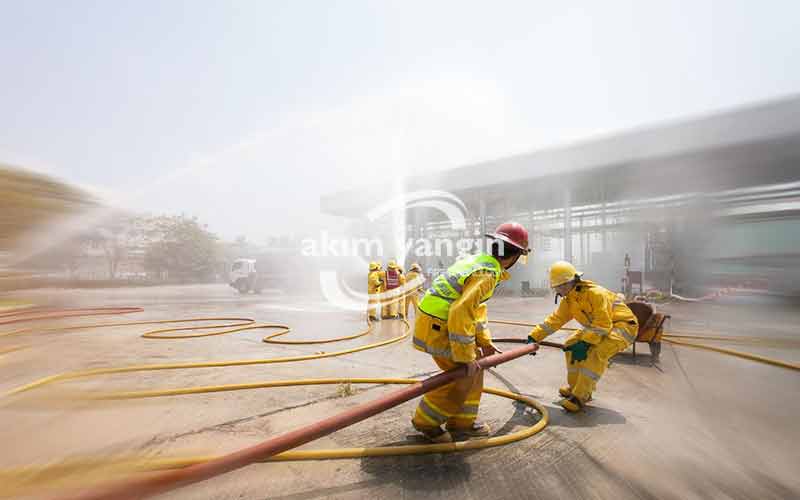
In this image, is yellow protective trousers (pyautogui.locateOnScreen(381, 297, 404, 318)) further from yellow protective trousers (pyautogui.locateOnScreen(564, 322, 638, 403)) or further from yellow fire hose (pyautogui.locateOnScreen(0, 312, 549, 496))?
yellow protective trousers (pyautogui.locateOnScreen(564, 322, 638, 403))

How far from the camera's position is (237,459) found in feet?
5.32

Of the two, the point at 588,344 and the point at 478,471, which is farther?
the point at 588,344

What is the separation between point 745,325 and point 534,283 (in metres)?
12.7

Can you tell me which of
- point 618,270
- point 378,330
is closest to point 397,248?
point 618,270

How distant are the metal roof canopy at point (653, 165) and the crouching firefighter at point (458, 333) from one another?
495 inches

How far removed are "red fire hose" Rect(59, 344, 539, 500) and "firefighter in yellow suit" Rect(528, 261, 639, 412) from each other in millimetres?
1612

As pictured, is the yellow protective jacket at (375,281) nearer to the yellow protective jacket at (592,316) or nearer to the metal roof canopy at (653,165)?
the yellow protective jacket at (592,316)

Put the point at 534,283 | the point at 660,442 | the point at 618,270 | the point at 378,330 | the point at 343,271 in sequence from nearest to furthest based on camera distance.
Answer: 1. the point at 660,442
2. the point at 378,330
3. the point at 618,270
4. the point at 534,283
5. the point at 343,271

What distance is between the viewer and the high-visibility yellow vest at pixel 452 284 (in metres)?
2.52

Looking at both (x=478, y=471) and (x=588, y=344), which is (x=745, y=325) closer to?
(x=588, y=344)

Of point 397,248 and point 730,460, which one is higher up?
point 397,248

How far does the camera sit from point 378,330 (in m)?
7.67
